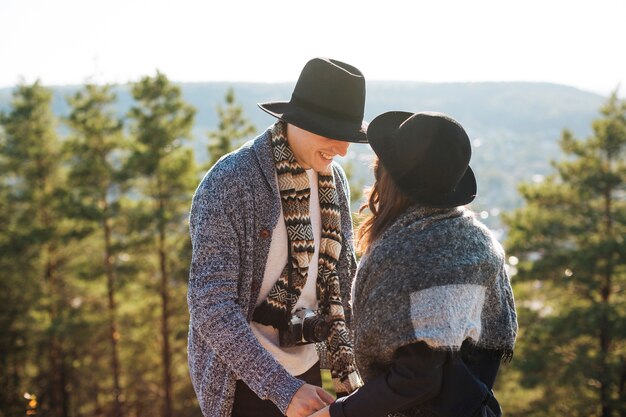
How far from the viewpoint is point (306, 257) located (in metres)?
2.17

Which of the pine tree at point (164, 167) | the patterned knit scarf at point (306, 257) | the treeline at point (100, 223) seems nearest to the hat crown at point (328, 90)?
the patterned knit scarf at point (306, 257)

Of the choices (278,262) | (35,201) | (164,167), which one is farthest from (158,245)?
(278,262)

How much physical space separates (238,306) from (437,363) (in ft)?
2.20

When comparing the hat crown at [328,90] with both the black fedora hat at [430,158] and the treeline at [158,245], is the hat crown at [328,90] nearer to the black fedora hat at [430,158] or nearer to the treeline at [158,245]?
the black fedora hat at [430,158]

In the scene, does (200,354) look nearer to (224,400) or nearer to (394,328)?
(224,400)

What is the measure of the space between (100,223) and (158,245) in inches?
75.5

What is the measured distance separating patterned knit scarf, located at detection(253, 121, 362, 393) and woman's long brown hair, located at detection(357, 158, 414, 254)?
269mm

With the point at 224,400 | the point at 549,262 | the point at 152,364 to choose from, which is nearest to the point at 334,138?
the point at 224,400

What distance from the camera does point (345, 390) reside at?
2320mm

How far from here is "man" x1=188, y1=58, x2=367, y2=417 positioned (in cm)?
191

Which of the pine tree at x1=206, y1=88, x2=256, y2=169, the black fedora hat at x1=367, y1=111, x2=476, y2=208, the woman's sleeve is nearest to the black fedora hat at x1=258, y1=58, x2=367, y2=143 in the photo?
the black fedora hat at x1=367, y1=111, x2=476, y2=208

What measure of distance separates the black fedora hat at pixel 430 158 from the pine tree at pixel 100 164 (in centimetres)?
1502

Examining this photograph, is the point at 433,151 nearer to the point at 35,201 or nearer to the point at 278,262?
the point at 278,262

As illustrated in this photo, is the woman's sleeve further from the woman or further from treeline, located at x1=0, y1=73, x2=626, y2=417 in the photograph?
treeline, located at x1=0, y1=73, x2=626, y2=417
